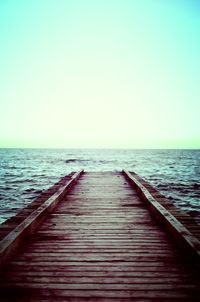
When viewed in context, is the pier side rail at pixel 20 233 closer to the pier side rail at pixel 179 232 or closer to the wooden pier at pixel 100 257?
the wooden pier at pixel 100 257

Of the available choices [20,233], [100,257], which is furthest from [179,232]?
[20,233]

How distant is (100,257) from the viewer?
3.53m

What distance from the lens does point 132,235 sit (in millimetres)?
4473

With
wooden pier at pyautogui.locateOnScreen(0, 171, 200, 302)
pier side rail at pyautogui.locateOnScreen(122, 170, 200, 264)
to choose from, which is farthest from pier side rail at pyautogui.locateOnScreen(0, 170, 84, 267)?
pier side rail at pyautogui.locateOnScreen(122, 170, 200, 264)

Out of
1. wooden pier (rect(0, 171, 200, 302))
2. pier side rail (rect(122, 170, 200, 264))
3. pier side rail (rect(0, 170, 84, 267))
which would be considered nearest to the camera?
wooden pier (rect(0, 171, 200, 302))

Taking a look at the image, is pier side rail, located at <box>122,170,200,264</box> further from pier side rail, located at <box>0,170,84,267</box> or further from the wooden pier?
pier side rail, located at <box>0,170,84,267</box>

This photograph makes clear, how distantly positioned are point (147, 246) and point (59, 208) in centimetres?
313

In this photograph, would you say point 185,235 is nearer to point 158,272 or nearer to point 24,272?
point 158,272

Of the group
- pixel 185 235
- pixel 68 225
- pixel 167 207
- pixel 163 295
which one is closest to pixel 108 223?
pixel 68 225

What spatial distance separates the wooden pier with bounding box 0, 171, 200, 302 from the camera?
2.71 m

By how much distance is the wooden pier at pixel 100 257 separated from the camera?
2.71 m

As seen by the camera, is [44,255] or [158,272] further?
[44,255]

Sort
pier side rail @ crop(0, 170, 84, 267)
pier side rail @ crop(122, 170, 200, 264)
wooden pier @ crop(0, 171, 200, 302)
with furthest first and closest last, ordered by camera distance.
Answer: pier side rail @ crop(122, 170, 200, 264) → pier side rail @ crop(0, 170, 84, 267) → wooden pier @ crop(0, 171, 200, 302)

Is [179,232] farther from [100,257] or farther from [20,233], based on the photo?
[20,233]
